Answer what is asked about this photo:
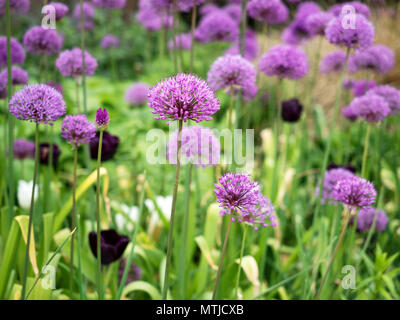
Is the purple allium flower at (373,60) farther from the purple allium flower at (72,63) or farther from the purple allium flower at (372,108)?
the purple allium flower at (72,63)

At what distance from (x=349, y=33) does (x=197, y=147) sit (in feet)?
2.11

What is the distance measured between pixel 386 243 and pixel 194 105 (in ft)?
5.22

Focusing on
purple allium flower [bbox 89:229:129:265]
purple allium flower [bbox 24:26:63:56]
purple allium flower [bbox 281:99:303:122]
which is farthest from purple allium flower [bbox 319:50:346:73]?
purple allium flower [bbox 89:229:129:265]

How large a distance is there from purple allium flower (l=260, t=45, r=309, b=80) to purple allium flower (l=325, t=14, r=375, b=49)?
202 millimetres

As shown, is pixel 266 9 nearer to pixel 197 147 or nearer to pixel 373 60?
pixel 373 60

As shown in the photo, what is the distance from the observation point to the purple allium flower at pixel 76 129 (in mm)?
1038

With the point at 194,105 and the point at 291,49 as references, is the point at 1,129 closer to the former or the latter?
the point at 291,49

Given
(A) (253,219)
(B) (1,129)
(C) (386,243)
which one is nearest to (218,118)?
(B) (1,129)

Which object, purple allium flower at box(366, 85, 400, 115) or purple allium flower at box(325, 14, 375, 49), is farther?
purple allium flower at box(366, 85, 400, 115)

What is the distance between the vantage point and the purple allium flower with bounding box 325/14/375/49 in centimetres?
135

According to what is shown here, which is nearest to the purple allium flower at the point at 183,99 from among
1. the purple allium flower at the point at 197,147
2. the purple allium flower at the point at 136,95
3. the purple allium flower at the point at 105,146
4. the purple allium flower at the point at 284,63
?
the purple allium flower at the point at 197,147

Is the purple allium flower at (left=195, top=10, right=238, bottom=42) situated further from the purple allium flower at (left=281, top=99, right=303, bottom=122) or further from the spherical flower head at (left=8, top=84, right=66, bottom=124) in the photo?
the spherical flower head at (left=8, top=84, right=66, bottom=124)

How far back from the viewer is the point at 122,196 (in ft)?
8.71
